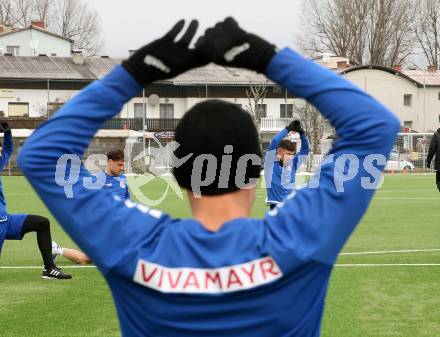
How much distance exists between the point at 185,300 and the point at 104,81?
2.06 feet

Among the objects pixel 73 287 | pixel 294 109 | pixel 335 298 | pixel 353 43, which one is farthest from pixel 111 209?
pixel 353 43

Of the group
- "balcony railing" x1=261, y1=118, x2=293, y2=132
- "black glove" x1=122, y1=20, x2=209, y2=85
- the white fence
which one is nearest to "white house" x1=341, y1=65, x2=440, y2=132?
"balcony railing" x1=261, y1=118, x2=293, y2=132

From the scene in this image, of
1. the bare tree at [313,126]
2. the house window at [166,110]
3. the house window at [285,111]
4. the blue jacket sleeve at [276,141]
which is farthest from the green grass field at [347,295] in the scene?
the house window at [285,111]

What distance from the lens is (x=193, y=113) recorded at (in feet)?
8.42

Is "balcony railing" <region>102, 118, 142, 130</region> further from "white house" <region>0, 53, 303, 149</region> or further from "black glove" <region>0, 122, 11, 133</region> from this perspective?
"black glove" <region>0, 122, 11, 133</region>

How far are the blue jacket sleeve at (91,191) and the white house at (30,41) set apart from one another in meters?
82.3

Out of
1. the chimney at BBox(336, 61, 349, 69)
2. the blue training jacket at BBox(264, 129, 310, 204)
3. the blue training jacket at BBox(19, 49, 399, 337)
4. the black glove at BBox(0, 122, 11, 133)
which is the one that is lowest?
the blue training jacket at BBox(264, 129, 310, 204)

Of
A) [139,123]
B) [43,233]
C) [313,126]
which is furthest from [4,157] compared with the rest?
[139,123]

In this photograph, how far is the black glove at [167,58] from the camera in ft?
7.66

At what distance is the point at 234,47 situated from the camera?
2324 millimetres

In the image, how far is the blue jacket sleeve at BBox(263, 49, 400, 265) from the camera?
242cm

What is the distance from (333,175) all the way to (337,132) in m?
0.12

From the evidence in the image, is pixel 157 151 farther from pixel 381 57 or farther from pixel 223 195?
pixel 223 195

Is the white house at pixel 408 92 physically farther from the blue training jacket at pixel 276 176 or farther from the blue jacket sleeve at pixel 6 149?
the blue jacket sleeve at pixel 6 149
